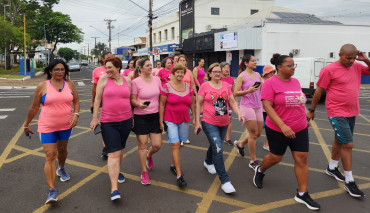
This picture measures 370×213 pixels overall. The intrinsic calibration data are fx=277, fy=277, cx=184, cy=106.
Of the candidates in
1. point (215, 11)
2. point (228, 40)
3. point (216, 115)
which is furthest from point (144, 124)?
point (215, 11)

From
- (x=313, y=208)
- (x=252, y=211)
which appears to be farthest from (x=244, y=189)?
(x=313, y=208)

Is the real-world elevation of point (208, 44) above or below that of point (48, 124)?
above

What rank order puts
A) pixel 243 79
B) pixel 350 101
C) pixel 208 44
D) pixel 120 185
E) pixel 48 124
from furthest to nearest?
pixel 208 44 → pixel 243 79 → pixel 120 185 → pixel 350 101 → pixel 48 124

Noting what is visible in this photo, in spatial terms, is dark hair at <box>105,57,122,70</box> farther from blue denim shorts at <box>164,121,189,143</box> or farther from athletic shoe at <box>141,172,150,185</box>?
athletic shoe at <box>141,172,150,185</box>

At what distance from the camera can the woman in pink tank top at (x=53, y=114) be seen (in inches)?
135

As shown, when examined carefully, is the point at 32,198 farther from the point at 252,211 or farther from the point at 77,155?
the point at 252,211

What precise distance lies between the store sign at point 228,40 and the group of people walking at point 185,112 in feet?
69.7

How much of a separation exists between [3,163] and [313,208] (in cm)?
496

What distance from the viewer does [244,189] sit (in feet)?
12.4

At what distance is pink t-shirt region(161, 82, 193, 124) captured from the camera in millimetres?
3955

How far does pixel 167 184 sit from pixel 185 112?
1064mm

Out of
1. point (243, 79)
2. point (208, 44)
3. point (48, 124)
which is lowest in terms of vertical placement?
point (48, 124)

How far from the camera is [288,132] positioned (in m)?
3.17

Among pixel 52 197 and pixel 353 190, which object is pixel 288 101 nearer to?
pixel 353 190
